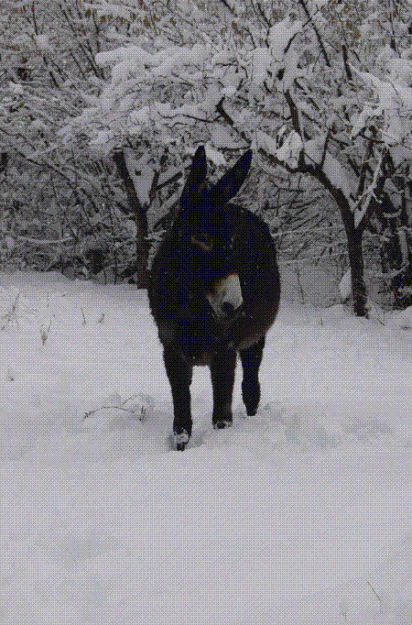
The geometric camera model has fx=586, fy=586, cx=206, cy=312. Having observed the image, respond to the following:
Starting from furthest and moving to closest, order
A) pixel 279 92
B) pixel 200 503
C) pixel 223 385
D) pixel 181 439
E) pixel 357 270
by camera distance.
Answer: pixel 357 270, pixel 279 92, pixel 223 385, pixel 181 439, pixel 200 503

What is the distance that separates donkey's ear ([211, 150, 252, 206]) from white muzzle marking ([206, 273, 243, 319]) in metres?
0.37

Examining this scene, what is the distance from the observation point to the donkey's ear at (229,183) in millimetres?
2689

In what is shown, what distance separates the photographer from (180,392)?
309 cm

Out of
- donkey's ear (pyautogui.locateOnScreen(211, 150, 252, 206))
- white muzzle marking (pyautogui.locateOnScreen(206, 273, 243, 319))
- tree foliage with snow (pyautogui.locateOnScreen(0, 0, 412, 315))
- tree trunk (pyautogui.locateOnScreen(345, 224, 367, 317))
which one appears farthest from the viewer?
tree trunk (pyautogui.locateOnScreen(345, 224, 367, 317))

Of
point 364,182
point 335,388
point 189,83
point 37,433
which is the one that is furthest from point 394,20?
point 37,433

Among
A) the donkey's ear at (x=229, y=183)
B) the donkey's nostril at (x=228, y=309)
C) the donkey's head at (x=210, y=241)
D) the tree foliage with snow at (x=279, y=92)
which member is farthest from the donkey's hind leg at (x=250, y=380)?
the tree foliage with snow at (x=279, y=92)

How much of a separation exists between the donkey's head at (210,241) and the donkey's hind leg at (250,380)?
104cm

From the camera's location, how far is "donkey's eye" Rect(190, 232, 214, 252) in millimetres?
2598

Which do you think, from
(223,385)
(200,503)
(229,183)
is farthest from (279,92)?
(200,503)

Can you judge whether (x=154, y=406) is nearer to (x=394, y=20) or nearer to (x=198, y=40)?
(x=198, y=40)

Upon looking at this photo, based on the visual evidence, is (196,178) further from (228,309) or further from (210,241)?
(228,309)

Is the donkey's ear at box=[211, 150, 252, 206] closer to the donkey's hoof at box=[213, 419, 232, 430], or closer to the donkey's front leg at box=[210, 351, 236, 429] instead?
the donkey's front leg at box=[210, 351, 236, 429]

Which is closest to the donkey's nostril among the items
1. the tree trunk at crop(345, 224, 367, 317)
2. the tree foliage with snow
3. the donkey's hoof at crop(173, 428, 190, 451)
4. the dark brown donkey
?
the dark brown donkey

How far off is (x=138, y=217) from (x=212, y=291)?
595 cm
